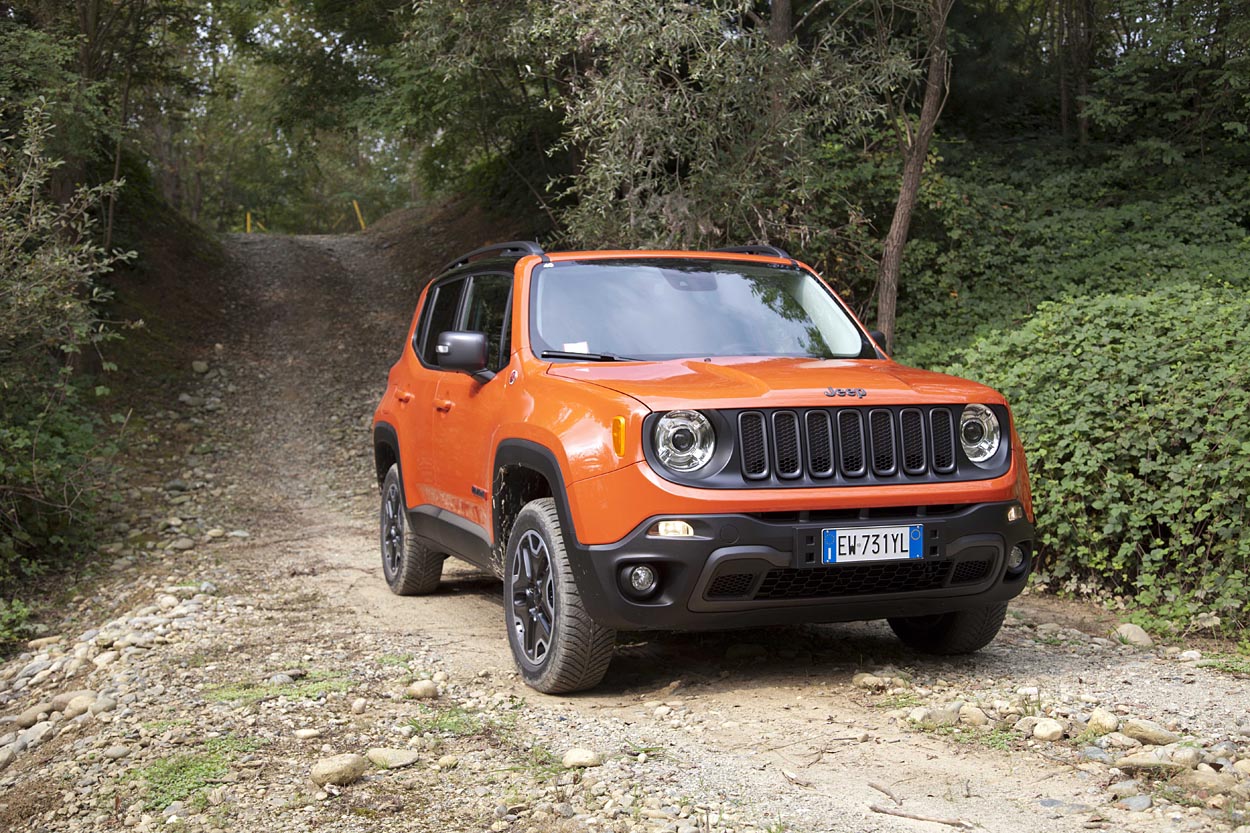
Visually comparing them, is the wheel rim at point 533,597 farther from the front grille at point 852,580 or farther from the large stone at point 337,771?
the large stone at point 337,771

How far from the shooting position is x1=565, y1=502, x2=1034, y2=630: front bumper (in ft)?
14.8

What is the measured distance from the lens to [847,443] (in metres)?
4.73

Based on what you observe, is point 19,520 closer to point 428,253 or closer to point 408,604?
point 408,604

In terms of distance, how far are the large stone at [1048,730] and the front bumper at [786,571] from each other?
0.74 meters

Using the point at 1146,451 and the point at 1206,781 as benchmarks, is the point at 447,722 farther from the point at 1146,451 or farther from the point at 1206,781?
the point at 1146,451

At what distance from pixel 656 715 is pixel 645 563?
66cm

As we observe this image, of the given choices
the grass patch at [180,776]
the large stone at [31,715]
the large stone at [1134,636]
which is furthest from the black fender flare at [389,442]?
the large stone at [1134,636]

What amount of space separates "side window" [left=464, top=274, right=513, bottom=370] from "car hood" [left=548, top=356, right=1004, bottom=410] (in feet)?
1.99

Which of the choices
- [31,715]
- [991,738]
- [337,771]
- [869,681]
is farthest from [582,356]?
[31,715]

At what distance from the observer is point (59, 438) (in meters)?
9.58

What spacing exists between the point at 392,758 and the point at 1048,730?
2373 mm

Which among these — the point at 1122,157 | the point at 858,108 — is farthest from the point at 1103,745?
the point at 1122,157

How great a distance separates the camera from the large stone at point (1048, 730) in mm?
4211

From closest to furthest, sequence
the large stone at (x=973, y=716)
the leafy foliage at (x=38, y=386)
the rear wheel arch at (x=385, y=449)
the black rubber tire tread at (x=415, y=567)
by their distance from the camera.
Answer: the large stone at (x=973, y=716)
the black rubber tire tread at (x=415, y=567)
the rear wheel arch at (x=385, y=449)
the leafy foliage at (x=38, y=386)
